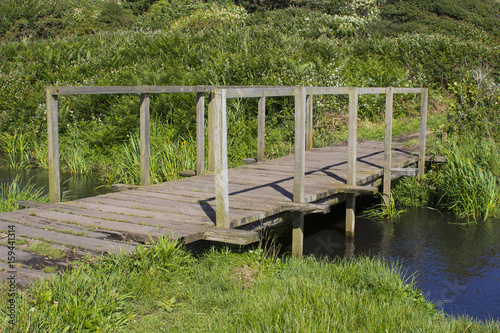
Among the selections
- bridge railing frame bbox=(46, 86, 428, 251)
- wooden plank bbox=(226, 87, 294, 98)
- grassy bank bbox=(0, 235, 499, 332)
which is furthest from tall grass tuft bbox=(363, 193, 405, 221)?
grassy bank bbox=(0, 235, 499, 332)

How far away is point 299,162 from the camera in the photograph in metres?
6.35

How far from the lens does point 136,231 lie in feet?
16.7

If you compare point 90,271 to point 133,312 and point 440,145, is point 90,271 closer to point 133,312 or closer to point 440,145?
point 133,312

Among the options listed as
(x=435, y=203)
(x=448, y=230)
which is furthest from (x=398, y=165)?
(x=448, y=230)

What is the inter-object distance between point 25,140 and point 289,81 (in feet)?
21.3

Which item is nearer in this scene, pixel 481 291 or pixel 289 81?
pixel 481 291

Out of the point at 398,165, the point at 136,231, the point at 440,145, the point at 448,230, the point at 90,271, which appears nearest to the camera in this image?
the point at 90,271

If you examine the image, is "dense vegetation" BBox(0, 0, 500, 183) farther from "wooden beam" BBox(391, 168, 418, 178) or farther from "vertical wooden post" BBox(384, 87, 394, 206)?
"vertical wooden post" BBox(384, 87, 394, 206)

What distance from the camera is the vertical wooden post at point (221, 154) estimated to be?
→ 5.20 metres

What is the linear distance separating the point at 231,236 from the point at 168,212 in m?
1.13

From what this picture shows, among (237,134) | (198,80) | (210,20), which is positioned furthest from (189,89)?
(210,20)

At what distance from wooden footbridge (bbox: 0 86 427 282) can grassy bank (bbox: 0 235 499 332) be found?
0.33m

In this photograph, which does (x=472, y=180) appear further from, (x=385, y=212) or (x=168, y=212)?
(x=168, y=212)

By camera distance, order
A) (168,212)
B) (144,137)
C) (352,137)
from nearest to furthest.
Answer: (168,212) < (144,137) < (352,137)
